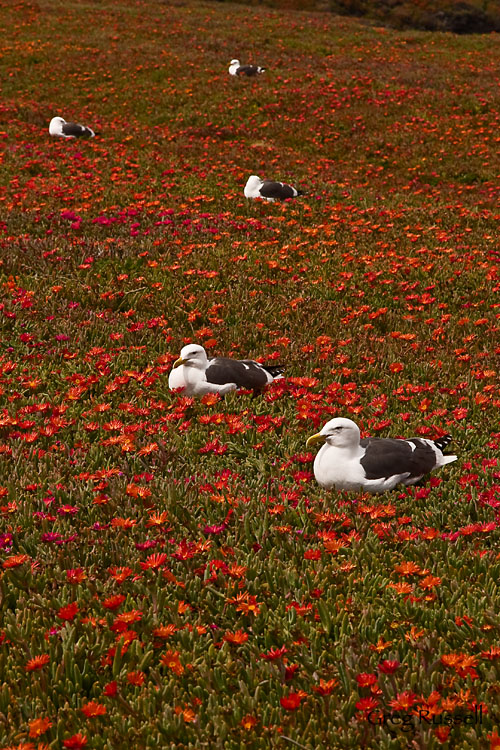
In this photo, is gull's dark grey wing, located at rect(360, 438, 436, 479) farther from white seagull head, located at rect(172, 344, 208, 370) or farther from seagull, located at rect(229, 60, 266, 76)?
seagull, located at rect(229, 60, 266, 76)

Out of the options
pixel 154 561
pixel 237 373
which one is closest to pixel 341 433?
pixel 154 561

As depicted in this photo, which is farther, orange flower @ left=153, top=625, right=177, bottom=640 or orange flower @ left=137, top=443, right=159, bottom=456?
orange flower @ left=137, top=443, right=159, bottom=456

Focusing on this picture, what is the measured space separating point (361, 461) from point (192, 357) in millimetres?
2083

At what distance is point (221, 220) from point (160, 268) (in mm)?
2567

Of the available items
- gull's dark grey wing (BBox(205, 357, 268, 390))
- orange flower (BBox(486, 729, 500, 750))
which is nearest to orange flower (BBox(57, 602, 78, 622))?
orange flower (BBox(486, 729, 500, 750))

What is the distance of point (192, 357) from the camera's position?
5902 millimetres

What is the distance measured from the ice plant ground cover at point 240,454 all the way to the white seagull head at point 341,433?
381 millimetres

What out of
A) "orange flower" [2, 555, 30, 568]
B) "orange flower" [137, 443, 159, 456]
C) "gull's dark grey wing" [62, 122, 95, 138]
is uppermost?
"gull's dark grey wing" [62, 122, 95, 138]

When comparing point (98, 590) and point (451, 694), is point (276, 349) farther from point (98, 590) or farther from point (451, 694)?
point (451, 694)

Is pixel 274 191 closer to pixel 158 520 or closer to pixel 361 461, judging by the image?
pixel 361 461

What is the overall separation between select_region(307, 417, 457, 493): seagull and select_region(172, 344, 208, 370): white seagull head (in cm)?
174

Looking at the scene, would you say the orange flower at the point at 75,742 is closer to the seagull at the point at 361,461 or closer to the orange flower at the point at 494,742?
the orange flower at the point at 494,742

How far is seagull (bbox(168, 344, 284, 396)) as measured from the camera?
5902mm

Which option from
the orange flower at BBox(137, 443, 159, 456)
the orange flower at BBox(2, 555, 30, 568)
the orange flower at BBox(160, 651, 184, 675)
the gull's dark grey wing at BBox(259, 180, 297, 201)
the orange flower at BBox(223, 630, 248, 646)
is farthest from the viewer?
the gull's dark grey wing at BBox(259, 180, 297, 201)
